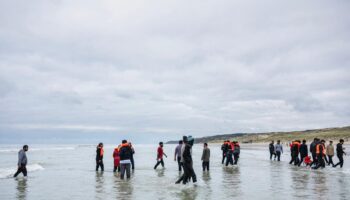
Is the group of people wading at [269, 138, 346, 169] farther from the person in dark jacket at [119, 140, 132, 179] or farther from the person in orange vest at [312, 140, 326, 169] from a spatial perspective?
the person in dark jacket at [119, 140, 132, 179]

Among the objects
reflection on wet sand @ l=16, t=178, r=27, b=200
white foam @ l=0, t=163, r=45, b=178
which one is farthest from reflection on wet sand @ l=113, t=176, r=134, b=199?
white foam @ l=0, t=163, r=45, b=178

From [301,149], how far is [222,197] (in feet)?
53.1

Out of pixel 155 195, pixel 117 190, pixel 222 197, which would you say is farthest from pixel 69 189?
pixel 222 197

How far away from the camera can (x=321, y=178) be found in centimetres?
1980

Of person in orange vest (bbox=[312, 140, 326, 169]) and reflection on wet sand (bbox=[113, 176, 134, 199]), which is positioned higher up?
person in orange vest (bbox=[312, 140, 326, 169])

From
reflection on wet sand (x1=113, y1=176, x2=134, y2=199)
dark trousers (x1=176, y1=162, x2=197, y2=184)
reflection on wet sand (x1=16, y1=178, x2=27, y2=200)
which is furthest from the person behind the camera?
dark trousers (x1=176, y1=162, x2=197, y2=184)

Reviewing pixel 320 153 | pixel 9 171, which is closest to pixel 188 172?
pixel 320 153

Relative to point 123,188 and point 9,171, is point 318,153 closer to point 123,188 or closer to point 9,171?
point 123,188

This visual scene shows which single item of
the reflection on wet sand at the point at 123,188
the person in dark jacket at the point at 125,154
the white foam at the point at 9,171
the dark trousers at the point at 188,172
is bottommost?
the reflection on wet sand at the point at 123,188

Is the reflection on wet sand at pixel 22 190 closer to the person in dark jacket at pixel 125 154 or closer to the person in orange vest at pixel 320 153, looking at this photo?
the person in dark jacket at pixel 125 154

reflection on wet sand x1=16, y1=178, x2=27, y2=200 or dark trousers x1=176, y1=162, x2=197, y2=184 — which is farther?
dark trousers x1=176, y1=162, x2=197, y2=184

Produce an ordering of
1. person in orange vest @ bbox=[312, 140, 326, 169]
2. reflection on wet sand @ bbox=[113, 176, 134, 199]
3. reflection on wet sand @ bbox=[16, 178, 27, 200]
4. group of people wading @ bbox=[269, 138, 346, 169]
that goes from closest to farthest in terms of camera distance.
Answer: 1. reflection on wet sand @ bbox=[113, 176, 134, 199]
2. reflection on wet sand @ bbox=[16, 178, 27, 200]
3. person in orange vest @ bbox=[312, 140, 326, 169]
4. group of people wading @ bbox=[269, 138, 346, 169]

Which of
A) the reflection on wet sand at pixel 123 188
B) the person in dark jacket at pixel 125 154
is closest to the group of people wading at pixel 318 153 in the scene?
the person in dark jacket at pixel 125 154

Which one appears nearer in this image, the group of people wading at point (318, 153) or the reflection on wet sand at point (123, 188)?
the reflection on wet sand at point (123, 188)
